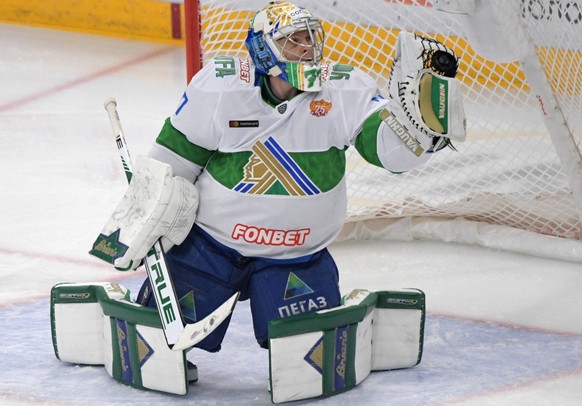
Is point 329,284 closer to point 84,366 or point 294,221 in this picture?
point 294,221

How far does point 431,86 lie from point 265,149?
47cm

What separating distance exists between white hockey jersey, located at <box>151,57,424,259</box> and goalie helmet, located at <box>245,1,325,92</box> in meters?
0.09

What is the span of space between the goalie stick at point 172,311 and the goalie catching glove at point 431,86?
55 centimetres

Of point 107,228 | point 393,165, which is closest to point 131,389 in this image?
point 107,228

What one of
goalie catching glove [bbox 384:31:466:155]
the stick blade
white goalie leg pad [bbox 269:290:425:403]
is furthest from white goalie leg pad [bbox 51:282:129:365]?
goalie catching glove [bbox 384:31:466:155]

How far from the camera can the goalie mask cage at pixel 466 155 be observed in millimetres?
3842

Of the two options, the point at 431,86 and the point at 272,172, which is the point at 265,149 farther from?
the point at 431,86

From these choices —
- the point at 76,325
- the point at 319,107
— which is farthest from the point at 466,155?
the point at 76,325

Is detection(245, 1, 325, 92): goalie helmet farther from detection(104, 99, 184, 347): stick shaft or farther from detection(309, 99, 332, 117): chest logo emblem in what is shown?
detection(104, 99, 184, 347): stick shaft

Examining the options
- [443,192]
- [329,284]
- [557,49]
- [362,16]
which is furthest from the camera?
[443,192]

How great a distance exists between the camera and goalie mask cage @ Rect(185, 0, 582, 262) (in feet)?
12.6

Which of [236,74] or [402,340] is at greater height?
[236,74]

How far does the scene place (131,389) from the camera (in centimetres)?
285

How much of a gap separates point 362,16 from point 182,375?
1.50 m
